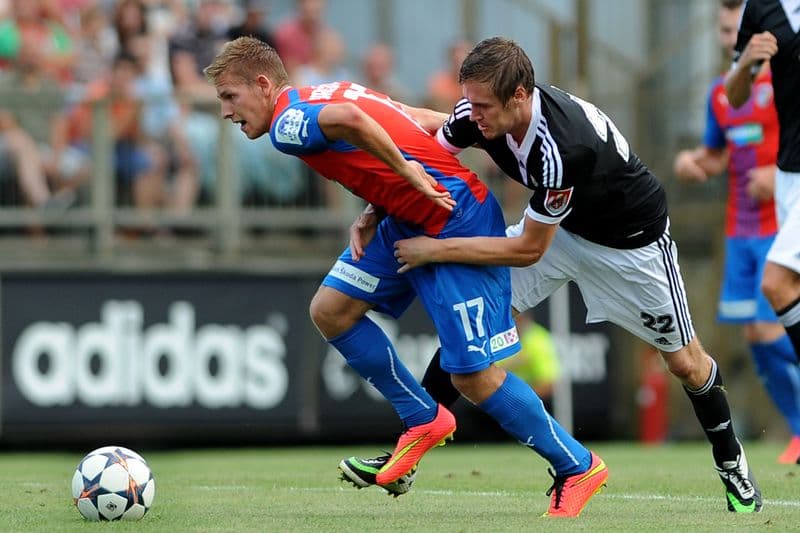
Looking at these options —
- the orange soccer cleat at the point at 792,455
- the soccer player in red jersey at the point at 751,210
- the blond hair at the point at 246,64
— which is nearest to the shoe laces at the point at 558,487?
the blond hair at the point at 246,64

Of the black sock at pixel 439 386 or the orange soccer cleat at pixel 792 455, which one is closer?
the black sock at pixel 439 386

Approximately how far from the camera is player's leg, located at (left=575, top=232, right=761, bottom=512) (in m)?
7.04

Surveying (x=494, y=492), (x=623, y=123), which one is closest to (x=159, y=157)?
(x=623, y=123)

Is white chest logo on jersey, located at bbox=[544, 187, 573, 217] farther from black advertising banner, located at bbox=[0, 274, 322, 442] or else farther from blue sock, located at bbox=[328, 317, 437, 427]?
black advertising banner, located at bbox=[0, 274, 322, 442]

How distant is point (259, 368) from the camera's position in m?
14.9

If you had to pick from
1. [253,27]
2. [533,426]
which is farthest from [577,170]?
[253,27]

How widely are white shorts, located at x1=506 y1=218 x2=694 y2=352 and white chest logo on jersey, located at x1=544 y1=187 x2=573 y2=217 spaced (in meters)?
0.49

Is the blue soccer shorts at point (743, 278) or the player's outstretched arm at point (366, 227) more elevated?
the player's outstretched arm at point (366, 227)

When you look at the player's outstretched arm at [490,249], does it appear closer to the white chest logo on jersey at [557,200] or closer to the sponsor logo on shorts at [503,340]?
the white chest logo on jersey at [557,200]

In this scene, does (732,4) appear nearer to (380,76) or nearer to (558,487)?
(558,487)

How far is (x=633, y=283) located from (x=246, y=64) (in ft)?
6.73

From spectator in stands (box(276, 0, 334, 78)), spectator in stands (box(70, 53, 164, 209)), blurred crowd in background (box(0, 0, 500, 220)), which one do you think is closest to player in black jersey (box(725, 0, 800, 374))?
blurred crowd in background (box(0, 0, 500, 220))

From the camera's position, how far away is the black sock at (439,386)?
752cm

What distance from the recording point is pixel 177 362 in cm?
1459
